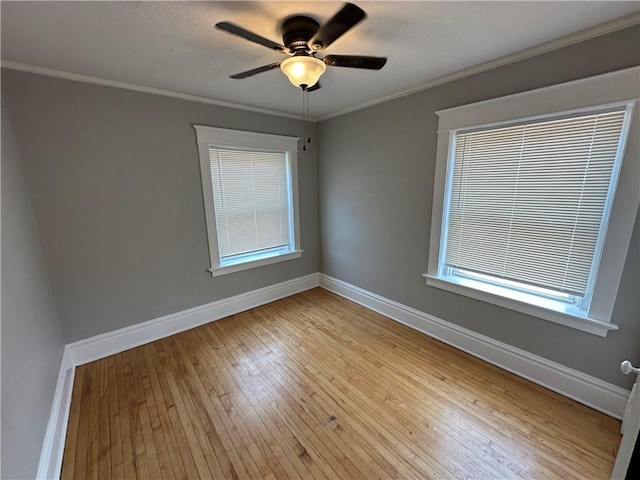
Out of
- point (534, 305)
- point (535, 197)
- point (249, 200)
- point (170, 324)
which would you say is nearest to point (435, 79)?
point (535, 197)

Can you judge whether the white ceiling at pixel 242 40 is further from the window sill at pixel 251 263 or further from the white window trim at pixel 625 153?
the window sill at pixel 251 263

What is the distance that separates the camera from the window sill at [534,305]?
1.76 m

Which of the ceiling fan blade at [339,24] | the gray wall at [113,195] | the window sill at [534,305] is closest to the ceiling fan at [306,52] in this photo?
the ceiling fan blade at [339,24]

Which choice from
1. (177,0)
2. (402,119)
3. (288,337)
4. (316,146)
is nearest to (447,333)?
(288,337)

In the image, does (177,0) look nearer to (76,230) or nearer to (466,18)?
(466,18)

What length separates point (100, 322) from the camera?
2404 mm

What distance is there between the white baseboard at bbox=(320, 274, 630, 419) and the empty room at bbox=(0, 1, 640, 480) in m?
0.02

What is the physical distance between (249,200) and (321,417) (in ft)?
7.77

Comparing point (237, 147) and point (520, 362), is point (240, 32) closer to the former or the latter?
point (237, 147)

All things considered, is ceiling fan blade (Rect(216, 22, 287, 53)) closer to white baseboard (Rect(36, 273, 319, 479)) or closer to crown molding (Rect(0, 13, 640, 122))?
crown molding (Rect(0, 13, 640, 122))

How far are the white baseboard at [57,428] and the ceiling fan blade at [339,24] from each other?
2.55 meters

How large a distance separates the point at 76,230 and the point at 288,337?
2.10 metres

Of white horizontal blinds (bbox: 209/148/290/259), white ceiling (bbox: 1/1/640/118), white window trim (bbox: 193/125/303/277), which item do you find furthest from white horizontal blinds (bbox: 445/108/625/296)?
white horizontal blinds (bbox: 209/148/290/259)

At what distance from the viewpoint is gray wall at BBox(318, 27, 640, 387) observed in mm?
1658
